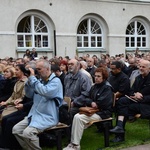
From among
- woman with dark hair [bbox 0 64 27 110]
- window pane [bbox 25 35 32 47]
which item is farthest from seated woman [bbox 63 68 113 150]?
window pane [bbox 25 35 32 47]

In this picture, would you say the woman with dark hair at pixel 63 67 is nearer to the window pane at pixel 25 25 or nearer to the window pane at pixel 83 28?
the window pane at pixel 25 25

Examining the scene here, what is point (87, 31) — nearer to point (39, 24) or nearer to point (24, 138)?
point (39, 24)

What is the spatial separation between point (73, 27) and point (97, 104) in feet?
56.4

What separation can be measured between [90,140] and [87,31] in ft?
58.9

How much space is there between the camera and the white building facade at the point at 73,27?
21.0 meters

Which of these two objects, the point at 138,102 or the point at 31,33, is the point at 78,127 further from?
the point at 31,33

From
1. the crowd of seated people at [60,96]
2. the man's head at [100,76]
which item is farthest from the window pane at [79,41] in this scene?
the man's head at [100,76]

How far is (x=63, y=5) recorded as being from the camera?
2281cm

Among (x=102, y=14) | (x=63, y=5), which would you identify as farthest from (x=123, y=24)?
(x=63, y=5)

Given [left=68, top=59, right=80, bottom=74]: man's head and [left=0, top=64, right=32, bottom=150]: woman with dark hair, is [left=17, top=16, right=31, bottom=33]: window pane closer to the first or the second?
[left=68, top=59, right=80, bottom=74]: man's head

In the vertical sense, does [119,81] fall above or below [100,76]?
below

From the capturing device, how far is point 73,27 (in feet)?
76.8

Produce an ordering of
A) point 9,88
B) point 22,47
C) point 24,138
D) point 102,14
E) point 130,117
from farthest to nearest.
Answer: point 102,14
point 22,47
point 9,88
point 130,117
point 24,138

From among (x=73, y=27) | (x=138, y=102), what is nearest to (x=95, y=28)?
(x=73, y=27)
